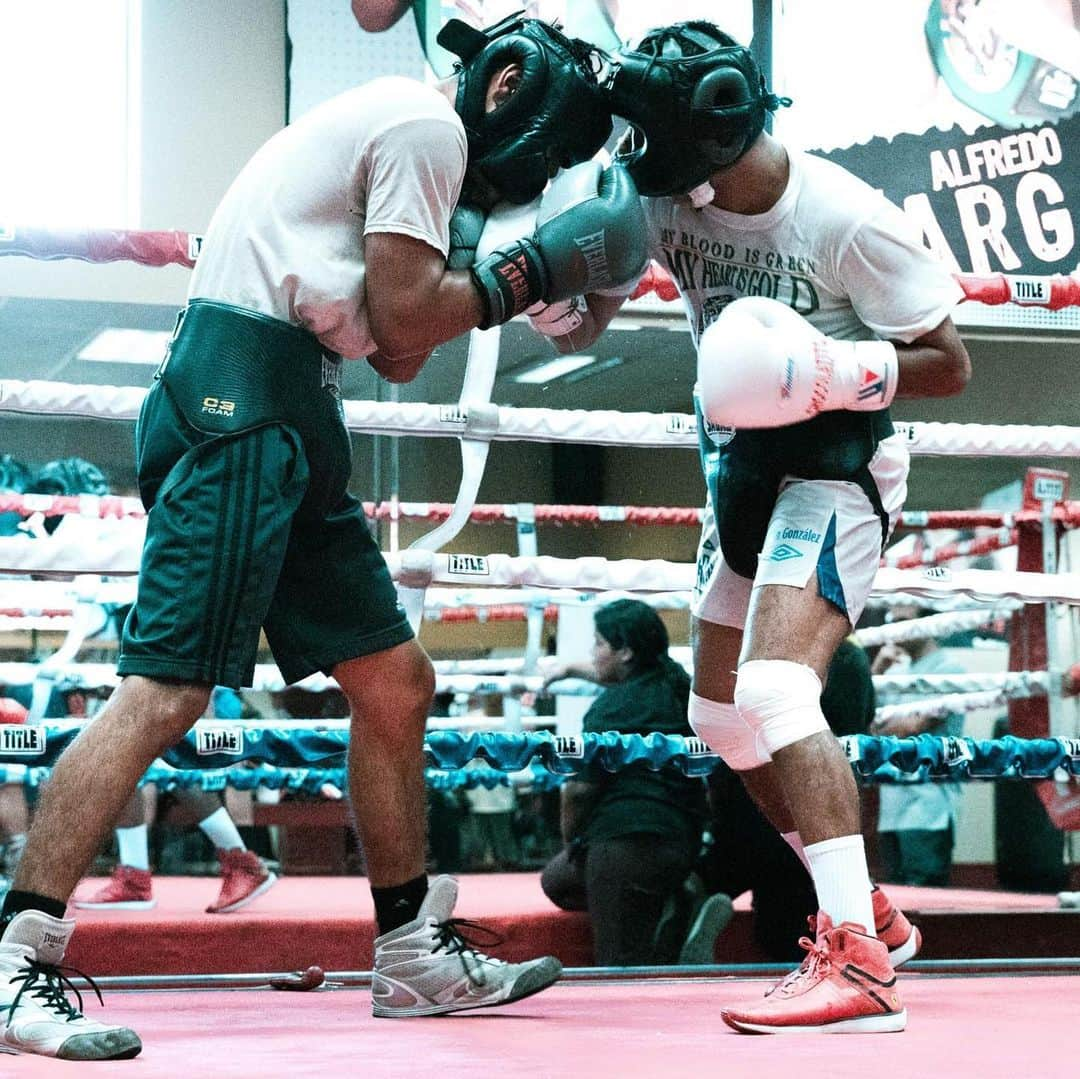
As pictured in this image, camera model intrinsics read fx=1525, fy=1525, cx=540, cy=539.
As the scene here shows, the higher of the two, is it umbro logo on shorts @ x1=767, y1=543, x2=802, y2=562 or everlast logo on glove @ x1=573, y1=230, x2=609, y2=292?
everlast logo on glove @ x1=573, y1=230, x2=609, y2=292

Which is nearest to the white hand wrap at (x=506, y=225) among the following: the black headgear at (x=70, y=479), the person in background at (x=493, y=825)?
the black headgear at (x=70, y=479)

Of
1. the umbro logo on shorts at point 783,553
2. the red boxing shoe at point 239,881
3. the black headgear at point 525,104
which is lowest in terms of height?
the red boxing shoe at point 239,881

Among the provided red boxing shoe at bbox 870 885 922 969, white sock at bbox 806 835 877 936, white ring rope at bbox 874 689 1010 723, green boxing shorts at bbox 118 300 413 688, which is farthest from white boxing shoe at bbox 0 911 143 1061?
white ring rope at bbox 874 689 1010 723

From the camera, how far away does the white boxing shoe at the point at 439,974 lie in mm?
1695

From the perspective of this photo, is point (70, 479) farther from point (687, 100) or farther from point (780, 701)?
point (780, 701)

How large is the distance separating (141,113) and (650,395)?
2.66 meters

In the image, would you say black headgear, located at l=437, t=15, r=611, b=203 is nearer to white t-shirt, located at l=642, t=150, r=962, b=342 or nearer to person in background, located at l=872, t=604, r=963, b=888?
white t-shirt, located at l=642, t=150, r=962, b=342

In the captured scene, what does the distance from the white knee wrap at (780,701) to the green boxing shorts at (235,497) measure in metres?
0.45

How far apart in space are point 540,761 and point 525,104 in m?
1.07

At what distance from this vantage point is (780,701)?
5.35 feet

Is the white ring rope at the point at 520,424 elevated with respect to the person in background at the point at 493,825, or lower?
elevated

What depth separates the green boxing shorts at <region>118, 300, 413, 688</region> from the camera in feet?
4.91

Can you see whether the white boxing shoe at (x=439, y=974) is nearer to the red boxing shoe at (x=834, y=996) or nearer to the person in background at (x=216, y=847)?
the red boxing shoe at (x=834, y=996)

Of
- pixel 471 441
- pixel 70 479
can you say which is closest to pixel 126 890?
pixel 70 479
